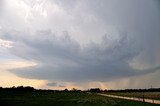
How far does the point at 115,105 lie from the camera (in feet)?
193

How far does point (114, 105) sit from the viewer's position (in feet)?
192

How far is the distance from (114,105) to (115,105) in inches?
7.8
